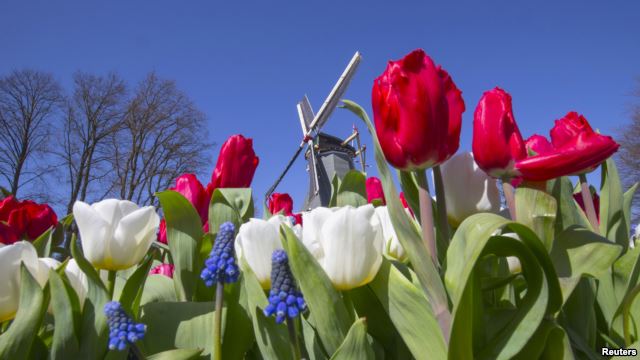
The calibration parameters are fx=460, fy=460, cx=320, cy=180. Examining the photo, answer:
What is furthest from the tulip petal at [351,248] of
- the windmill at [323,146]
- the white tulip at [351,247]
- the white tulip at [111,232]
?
the windmill at [323,146]

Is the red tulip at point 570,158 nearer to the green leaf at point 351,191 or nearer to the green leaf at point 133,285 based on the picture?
the green leaf at point 351,191

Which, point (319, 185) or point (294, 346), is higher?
point (319, 185)

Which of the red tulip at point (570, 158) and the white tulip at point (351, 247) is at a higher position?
the red tulip at point (570, 158)

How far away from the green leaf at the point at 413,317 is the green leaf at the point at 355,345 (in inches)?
2.3

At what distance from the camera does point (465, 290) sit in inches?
19.6

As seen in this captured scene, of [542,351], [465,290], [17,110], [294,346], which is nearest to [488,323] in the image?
[542,351]

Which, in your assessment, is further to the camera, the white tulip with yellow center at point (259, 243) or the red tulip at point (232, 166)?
the red tulip at point (232, 166)

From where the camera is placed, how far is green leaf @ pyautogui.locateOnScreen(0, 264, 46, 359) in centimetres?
57

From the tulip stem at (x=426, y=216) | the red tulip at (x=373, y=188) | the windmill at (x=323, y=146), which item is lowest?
the tulip stem at (x=426, y=216)

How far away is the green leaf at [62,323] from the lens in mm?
605

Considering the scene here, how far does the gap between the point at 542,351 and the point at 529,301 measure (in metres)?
0.10

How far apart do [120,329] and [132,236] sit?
9.5 inches

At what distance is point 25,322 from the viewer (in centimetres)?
58

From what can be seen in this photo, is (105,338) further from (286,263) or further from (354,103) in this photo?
(354,103)
